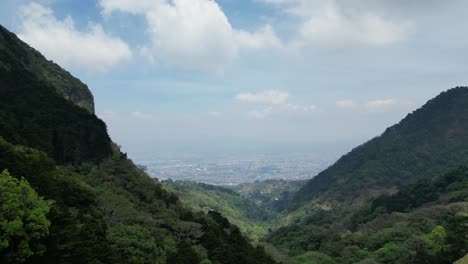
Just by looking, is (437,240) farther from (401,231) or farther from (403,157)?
(403,157)

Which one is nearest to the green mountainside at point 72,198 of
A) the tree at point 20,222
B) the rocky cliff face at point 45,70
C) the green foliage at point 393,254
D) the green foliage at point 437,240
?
the tree at point 20,222

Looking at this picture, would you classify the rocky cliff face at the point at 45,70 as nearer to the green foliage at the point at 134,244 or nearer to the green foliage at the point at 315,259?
the green foliage at the point at 134,244

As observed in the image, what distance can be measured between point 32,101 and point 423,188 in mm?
80717

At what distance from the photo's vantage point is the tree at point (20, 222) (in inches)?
776

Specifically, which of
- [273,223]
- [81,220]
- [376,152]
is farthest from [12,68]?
[376,152]

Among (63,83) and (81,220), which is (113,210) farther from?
(63,83)

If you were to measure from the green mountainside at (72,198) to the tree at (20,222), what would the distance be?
0.04m

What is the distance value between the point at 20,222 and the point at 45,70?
59.9 metres

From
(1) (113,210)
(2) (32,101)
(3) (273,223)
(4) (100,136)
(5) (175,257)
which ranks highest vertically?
(2) (32,101)

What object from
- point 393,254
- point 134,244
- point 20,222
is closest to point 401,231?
point 393,254

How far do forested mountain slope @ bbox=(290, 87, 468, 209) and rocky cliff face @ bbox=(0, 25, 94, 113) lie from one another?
87.7 metres

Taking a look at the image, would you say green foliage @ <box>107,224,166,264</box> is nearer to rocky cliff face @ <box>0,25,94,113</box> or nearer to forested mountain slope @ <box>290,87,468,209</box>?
rocky cliff face @ <box>0,25,94,113</box>

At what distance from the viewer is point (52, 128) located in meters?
49.4

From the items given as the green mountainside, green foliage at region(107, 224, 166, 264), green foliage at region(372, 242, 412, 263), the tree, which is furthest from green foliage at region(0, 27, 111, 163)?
green foliage at region(372, 242, 412, 263)
